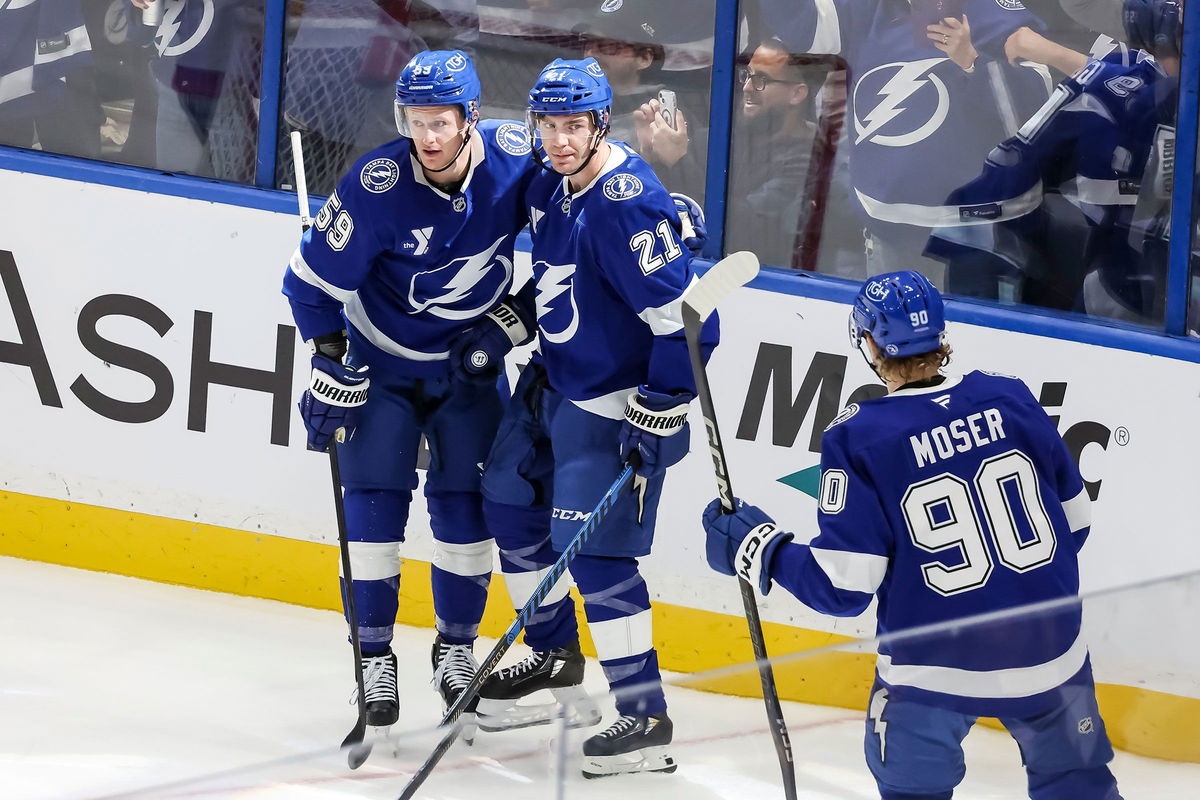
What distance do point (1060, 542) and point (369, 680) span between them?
149 centimetres

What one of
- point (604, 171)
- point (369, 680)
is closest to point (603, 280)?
point (604, 171)

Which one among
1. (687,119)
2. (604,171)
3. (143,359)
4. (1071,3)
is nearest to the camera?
(604,171)

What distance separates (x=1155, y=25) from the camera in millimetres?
3125

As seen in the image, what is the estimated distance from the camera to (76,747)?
9.45ft

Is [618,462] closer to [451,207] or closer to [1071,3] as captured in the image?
[451,207]

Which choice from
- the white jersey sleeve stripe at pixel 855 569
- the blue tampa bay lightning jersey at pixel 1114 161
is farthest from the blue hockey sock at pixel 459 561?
the blue tampa bay lightning jersey at pixel 1114 161

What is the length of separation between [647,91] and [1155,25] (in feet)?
3.68

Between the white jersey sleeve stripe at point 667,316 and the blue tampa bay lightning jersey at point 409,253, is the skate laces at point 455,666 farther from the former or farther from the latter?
the white jersey sleeve stripe at point 667,316

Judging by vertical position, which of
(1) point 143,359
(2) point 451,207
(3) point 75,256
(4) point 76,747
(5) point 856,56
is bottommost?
(4) point 76,747

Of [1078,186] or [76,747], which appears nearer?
[76,747]

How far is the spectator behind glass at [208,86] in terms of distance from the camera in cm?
374

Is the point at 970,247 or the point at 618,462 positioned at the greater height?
the point at 970,247

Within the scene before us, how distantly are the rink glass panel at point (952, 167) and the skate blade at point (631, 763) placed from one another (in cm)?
176

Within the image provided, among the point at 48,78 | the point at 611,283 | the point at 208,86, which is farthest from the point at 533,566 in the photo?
the point at 48,78
